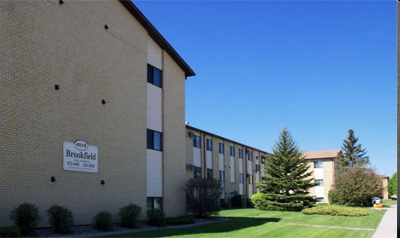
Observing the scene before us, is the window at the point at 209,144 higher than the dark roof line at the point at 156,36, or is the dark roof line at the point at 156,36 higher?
the dark roof line at the point at 156,36

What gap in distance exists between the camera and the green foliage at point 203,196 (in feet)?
84.4

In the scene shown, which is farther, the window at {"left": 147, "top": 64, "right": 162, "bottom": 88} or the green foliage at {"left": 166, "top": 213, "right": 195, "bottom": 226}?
the window at {"left": 147, "top": 64, "right": 162, "bottom": 88}

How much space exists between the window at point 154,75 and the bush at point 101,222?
360 inches

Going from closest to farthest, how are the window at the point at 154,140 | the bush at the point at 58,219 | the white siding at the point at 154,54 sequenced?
1. the bush at the point at 58,219
2. the window at the point at 154,140
3. the white siding at the point at 154,54

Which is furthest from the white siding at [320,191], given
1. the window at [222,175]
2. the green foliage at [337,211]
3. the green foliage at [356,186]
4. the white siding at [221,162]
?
the green foliage at [337,211]

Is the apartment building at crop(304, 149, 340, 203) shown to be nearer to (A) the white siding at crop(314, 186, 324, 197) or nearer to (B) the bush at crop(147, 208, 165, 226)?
(A) the white siding at crop(314, 186, 324, 197)

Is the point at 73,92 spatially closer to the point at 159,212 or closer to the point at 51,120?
the point at 51,120

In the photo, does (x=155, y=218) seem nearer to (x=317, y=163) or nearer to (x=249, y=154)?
(x=249, y=154)

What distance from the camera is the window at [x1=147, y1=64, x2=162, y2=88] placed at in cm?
2485

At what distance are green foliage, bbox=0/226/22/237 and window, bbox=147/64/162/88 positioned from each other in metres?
12.7

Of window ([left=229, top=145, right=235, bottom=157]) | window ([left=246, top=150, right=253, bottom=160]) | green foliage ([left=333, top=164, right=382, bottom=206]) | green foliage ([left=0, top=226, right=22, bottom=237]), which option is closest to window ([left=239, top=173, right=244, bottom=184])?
window ([left=229, top=145, right=235, bottom=157])

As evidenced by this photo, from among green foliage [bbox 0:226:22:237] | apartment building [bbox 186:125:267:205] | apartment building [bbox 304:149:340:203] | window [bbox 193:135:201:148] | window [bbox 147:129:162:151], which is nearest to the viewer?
green foliage [bbox 0:226:22:237]

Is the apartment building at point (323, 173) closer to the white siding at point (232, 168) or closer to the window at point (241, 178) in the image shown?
the window at point (241, 178)

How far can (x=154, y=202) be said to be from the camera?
24016mm
